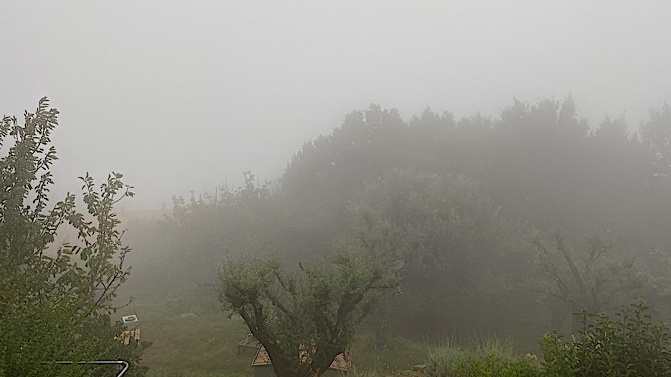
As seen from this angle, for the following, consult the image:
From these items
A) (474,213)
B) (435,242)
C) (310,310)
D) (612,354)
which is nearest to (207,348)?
(310,310)

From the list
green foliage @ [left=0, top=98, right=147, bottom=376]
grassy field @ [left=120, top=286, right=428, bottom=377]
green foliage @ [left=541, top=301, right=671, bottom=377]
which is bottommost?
grassy field @ [left=120, top=286, right=428, bottom=377]

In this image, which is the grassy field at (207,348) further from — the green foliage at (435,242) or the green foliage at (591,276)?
the green foliage at (591,276)

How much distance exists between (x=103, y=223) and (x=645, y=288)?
18.5 metres

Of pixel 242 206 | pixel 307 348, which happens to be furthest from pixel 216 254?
pixel 307 348

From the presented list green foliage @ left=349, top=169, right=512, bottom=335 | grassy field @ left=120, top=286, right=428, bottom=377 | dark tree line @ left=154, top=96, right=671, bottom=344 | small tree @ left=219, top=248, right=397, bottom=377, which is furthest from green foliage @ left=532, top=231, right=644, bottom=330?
small tree @ left=219, top=248, right=397, bottom=377

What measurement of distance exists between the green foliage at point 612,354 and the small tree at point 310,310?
4.59 metres

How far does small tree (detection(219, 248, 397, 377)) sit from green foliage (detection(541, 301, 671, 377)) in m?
4.59

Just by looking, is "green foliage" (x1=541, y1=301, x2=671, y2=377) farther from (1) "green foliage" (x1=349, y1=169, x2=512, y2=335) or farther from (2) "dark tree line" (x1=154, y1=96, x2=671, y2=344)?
(1) "green foliage" (x1=349, y1=169, x2=512, y2=335)

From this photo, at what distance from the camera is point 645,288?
16.8m

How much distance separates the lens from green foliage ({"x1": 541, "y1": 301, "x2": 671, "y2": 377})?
14.0 feet

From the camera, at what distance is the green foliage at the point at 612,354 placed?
427 centimetres

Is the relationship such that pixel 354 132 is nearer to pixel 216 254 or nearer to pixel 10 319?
pixel 216 254

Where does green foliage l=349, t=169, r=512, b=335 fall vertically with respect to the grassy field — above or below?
above

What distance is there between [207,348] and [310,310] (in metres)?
8.30
